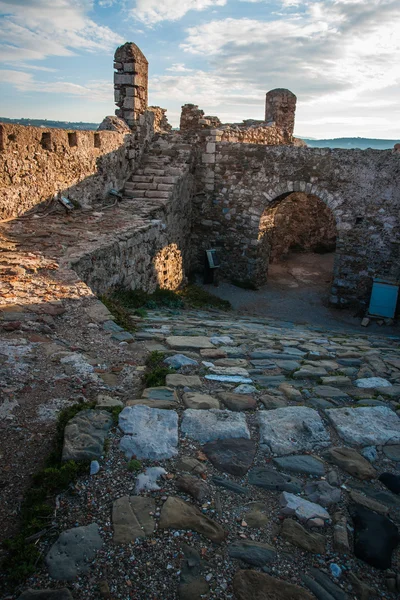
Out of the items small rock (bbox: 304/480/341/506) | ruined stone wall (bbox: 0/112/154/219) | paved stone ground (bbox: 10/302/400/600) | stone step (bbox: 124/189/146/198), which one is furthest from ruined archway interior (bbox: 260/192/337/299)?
small rock (bbox: 304/480/341/506)

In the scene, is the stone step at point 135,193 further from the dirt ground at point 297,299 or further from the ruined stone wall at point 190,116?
the ruined stone wall at point 190,116

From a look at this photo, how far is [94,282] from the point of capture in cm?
652

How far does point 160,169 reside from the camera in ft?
36.3

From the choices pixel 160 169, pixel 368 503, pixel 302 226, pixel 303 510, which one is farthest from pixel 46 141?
pixel 302 226

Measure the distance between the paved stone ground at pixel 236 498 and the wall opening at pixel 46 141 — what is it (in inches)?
217

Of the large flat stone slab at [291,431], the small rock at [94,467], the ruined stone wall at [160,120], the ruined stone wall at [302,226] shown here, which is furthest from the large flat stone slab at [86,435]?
the ruined stone wall at [302,226]

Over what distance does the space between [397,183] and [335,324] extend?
3.44m

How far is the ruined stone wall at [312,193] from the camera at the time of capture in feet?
33.0

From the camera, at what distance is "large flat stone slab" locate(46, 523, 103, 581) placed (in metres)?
1.88

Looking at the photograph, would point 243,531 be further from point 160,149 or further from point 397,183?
point 160,149

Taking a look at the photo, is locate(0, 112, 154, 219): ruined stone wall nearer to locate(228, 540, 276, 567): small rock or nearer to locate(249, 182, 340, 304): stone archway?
locate(249, 182, 340, 304): stone archway

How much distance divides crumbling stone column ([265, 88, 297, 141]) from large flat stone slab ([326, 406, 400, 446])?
15273mm

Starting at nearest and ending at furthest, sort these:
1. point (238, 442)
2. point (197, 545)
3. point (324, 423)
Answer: point (197, 545)
point (238, 442)
point (324, 423)

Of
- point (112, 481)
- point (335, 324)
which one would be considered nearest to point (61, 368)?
point (112, 481)
